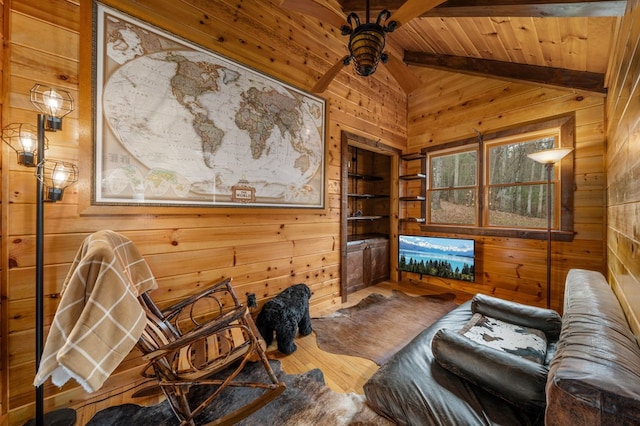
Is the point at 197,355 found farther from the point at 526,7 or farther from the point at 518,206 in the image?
the point at 518,206

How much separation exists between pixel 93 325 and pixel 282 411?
1.11 m

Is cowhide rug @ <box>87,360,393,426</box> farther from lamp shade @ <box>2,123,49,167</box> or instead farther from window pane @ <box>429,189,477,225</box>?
window pane @ <box>429,189,477,225</box>

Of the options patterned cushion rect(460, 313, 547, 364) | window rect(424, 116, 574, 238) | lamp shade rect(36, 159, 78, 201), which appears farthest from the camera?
window rect(424, 116, 574, 238)

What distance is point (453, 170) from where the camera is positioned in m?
3.57

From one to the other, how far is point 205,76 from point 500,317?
304cm

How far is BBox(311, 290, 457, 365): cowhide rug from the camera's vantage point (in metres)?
2.06

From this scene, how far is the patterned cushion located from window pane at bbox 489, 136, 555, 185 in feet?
6.91

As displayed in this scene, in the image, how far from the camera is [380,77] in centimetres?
354

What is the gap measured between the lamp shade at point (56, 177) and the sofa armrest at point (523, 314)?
2.99 metres

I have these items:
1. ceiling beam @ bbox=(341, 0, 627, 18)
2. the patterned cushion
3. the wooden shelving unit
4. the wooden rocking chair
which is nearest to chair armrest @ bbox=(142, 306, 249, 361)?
the wooden rocking chair

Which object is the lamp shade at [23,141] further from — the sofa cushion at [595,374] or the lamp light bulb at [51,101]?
the sofa cushion at [595,374]

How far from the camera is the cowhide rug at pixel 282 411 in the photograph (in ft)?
4.33

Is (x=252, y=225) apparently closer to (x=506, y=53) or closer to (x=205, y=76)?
(x=205, y=76)

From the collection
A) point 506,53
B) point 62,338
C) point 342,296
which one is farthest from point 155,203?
point 506,53
